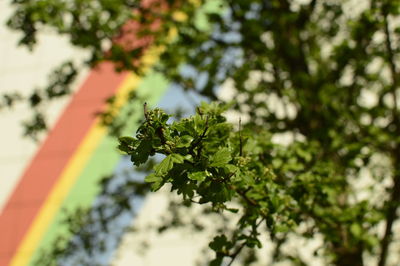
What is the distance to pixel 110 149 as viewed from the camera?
7441mm

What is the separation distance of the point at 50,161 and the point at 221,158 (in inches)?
269

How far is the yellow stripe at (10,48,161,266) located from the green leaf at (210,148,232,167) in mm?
5381

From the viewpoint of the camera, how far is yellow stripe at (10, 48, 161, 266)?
6828mm

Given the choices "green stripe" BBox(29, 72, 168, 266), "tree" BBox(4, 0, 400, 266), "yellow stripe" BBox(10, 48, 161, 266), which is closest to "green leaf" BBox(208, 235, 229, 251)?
"tree" BBox(4, 0, 400, 266)

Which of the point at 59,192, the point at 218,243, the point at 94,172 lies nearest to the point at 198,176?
the point at 218,243

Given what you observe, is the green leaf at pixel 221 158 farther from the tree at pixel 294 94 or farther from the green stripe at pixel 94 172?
the green stripe at pixel 94 172

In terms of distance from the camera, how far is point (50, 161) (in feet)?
25.0

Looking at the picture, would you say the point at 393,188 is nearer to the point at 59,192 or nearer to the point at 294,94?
the point at 294,94

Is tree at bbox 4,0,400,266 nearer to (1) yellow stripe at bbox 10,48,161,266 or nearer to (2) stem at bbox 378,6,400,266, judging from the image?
(2) stem at bbox 378,6,400,266

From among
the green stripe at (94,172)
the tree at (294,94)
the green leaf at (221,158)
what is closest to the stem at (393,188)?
the tree at (294,94)

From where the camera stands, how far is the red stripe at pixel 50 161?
715cm

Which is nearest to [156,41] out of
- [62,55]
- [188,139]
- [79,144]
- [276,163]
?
[276,163]

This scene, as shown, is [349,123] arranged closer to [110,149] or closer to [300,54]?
[300,54]

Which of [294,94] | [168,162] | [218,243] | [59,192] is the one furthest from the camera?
[59,192]
